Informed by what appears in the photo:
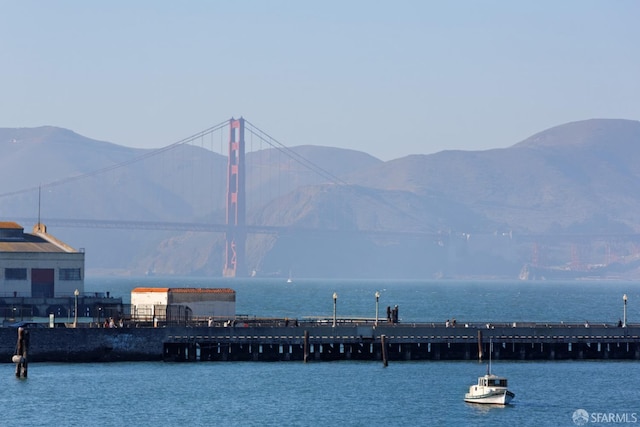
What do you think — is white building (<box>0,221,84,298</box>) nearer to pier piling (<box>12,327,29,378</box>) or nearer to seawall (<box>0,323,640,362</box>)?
seawall (<box>0,323,640,362</box>)

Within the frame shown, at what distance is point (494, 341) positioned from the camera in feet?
308

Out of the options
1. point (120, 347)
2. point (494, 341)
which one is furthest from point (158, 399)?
point (494, 341)

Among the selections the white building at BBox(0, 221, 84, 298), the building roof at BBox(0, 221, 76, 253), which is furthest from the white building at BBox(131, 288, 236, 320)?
the building roof at BBox(0, 221, 76, 253)

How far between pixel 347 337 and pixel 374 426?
20916mm

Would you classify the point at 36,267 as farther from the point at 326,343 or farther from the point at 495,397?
the point at 495,397

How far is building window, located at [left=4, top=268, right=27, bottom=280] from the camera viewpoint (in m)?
130

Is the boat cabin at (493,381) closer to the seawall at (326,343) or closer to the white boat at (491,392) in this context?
the white boat at (491,392)

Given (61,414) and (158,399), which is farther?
(158,399)

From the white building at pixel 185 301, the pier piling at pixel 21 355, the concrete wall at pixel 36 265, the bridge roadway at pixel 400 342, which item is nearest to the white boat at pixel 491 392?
the bridge roadway at pixel 400 342

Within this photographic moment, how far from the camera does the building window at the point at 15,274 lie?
427ft

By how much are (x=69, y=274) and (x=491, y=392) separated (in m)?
65.3

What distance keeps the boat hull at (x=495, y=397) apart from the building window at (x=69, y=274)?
63923 mm

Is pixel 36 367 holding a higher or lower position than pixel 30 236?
lower

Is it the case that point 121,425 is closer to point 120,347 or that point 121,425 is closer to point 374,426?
point 374,426
